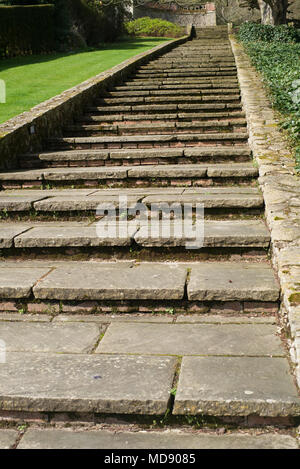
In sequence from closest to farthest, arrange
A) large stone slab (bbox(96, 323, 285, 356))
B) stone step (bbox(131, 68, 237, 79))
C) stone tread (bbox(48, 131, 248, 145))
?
large stone slab (bbox(96, 323, 285, 356)), stone tread (bbox(48, 131, 248, 145)), stone step (bbox(131, 68, 237, 79))

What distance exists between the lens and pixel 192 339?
9.68ft

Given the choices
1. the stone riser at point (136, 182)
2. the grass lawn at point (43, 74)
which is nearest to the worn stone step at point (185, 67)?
the grass lawn at point (43, 74)

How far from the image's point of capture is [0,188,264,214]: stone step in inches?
175

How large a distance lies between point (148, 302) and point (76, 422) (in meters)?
1.05

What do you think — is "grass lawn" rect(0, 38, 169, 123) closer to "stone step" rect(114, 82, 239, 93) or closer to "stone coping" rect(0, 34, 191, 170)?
"stone coping" rect(0, 34, 191, 170)

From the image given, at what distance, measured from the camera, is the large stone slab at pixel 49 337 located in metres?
2.92

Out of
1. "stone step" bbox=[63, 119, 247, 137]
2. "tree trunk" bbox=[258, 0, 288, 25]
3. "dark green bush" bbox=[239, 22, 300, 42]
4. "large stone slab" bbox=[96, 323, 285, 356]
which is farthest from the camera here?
"tree trunk" bbox=[258, 0, 288, 25]

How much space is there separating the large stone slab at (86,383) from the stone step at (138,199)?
6.61 feet

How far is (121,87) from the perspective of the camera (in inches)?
400

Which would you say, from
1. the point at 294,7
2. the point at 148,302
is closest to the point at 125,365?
the point at 148,302

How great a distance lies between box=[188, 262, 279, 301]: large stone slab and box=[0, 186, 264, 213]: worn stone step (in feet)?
3.13

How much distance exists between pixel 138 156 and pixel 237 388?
13.4 ft

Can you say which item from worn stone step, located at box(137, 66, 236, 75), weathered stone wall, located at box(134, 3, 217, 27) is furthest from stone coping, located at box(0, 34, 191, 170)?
weathered stone wall, located at box(134, 3, 217, 27)

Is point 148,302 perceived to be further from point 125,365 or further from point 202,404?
point 202,404
